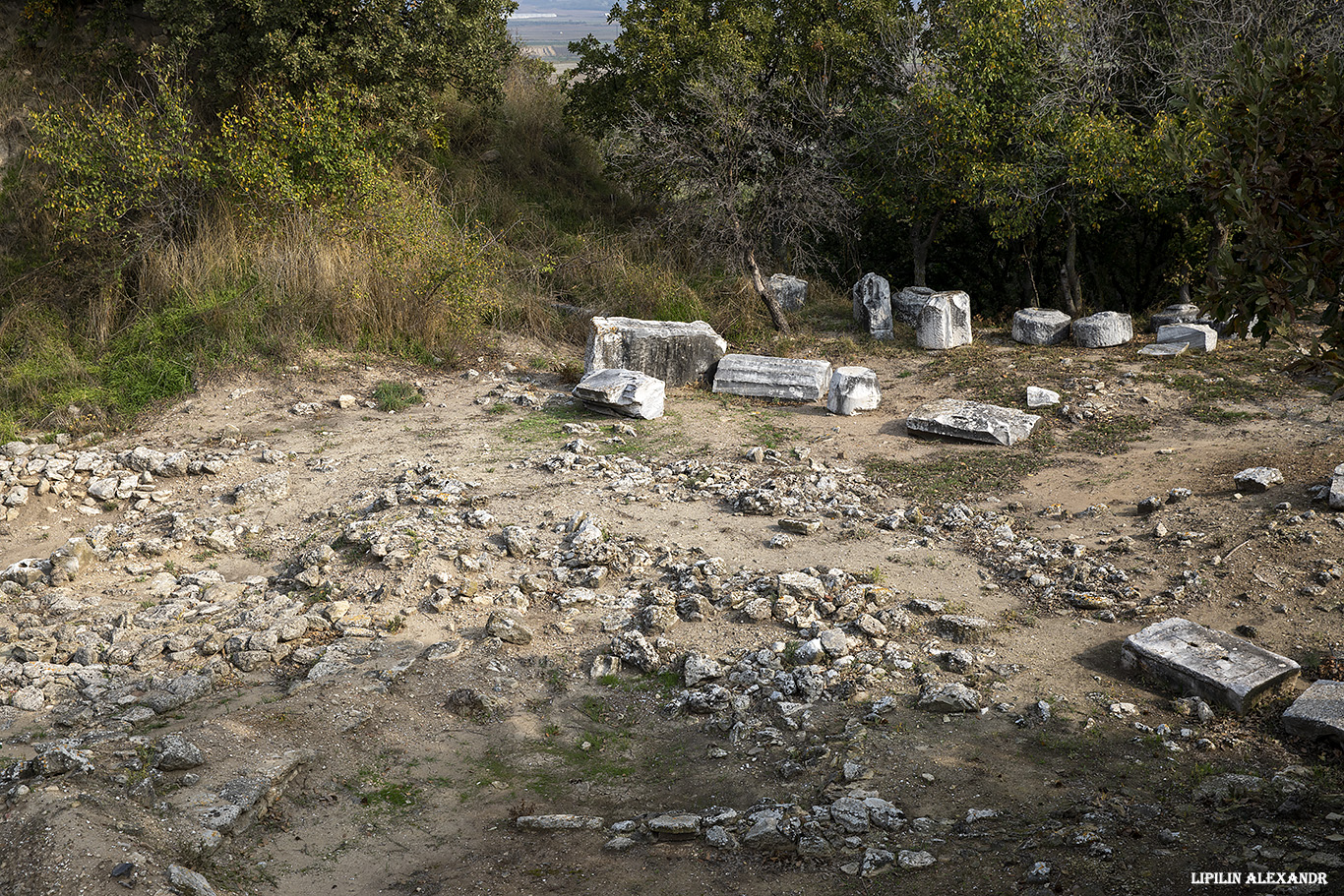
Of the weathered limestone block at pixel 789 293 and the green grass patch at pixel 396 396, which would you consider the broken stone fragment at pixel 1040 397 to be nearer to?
the weathered limestone block at pixel 789 293

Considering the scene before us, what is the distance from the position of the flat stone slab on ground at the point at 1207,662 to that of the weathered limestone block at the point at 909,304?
6.79 meters

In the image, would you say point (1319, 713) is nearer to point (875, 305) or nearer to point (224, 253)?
point (875, 305)

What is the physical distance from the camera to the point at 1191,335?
31.9 feet

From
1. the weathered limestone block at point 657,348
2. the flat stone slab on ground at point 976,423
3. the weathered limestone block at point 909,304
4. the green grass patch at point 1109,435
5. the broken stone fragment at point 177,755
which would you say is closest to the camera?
the broken stone fragment at point 177,755

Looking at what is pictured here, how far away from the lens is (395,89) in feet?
36.4

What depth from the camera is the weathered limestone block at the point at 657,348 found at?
31.0 ft

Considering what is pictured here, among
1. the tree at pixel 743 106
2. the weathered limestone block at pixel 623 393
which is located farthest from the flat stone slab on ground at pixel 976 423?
the tree at pixel 743 106

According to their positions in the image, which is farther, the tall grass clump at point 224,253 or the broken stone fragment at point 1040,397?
the tall grass clump at point 224,253

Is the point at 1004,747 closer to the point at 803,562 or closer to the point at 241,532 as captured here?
the point at 803,562

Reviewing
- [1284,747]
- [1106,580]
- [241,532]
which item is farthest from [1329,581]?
[241,532]

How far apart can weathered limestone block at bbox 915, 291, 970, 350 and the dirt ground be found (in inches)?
70.4

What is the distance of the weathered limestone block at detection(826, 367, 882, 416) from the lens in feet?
29.0

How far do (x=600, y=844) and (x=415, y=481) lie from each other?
4.04 meters

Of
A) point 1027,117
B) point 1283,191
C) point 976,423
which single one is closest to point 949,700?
point 1283,191
